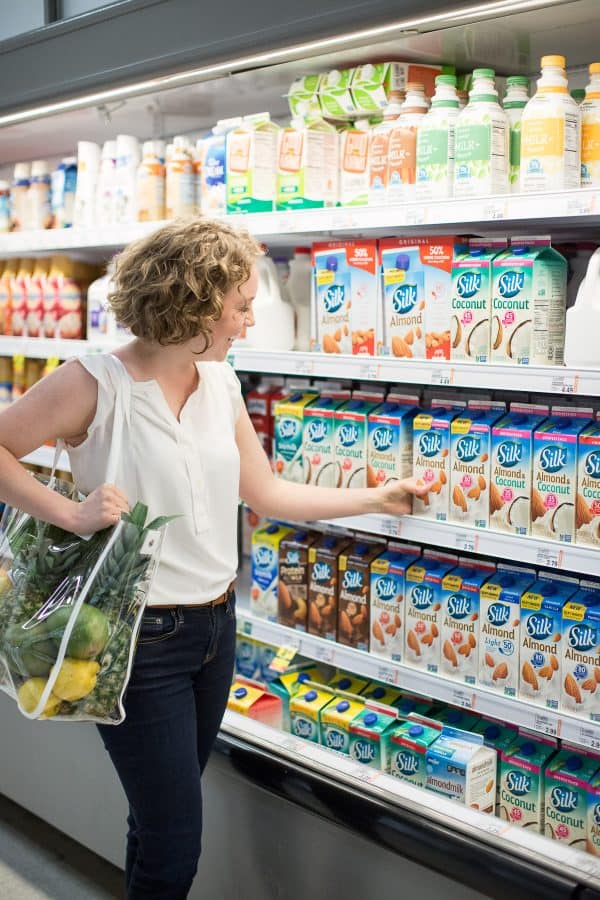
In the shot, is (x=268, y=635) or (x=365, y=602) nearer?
(x=365, y=602)

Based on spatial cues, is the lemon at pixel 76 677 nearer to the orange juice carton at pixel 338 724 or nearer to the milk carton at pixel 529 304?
the orange juice carton at pixel 338 724

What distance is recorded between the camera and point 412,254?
245 cm

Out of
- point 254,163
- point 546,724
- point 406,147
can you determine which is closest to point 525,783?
point 546,724

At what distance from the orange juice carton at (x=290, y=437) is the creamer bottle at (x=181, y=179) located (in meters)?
0.75

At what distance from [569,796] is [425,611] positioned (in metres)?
0.56

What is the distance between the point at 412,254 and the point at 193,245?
0.78m

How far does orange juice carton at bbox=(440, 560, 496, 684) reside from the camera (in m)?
2.43

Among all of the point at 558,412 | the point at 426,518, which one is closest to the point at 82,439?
the point at 426,518

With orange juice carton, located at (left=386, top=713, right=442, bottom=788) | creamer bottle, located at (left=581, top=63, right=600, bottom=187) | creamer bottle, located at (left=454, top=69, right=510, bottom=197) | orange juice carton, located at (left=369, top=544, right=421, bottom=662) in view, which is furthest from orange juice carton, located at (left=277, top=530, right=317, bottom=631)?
creamer bottle, located at (left=581, top=63, right=600, bottom=187)

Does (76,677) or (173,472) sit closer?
(76,677)

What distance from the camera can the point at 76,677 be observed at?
172 centimetres

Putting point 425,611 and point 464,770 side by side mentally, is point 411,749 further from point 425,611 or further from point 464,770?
point 425,611

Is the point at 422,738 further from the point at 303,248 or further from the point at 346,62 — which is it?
the point at 346,62

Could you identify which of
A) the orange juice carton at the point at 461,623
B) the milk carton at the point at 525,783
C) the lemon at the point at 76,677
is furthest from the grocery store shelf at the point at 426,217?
the milk carton at the point at 525,783
